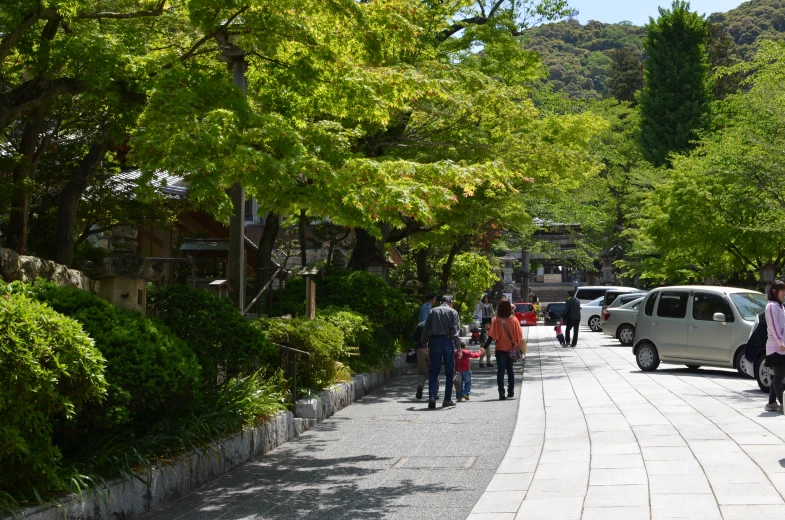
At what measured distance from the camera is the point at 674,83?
62469 millimetres

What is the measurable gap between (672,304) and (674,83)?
157 ft

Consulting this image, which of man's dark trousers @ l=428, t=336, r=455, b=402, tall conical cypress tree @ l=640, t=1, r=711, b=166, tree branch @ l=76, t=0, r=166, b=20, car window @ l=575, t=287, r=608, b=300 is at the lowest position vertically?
man's dark trousers @ l=428, t=336, r=455, b=402

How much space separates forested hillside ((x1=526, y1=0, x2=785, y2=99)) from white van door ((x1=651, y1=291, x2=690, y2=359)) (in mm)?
88423

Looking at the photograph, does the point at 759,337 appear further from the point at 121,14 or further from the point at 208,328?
the point at 121,14

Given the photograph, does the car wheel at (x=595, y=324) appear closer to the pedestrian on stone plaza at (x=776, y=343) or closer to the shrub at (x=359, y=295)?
the shrub at (x=359, y=295)

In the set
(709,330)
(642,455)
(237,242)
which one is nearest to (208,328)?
(237,242)

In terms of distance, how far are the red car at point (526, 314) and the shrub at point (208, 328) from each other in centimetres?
4017

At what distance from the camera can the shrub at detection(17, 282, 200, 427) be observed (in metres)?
7.16

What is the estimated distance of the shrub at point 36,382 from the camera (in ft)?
19.2

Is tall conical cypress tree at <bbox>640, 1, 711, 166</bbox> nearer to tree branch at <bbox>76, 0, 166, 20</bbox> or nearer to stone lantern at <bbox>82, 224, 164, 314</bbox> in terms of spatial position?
tree branch at <bbox>76, 0, 166, 20</bbox>

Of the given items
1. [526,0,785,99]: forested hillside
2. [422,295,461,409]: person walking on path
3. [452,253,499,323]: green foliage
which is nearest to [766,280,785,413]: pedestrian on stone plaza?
[422,295,461,409]: person walking on path

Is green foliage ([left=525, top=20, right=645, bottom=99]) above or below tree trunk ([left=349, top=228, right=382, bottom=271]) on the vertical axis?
above

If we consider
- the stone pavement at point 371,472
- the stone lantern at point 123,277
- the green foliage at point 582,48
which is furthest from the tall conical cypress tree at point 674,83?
the stone lantern at point 123,277

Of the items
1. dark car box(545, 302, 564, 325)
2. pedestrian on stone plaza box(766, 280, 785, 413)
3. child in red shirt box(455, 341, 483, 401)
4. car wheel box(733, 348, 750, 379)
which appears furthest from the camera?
dark car box(545, 302, 564, 325)
